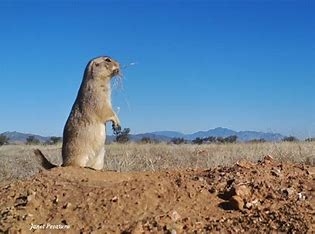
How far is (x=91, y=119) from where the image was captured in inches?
362

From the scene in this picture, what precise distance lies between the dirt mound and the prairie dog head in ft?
10.2

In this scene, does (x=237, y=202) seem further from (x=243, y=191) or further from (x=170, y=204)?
(x=170, y=204)

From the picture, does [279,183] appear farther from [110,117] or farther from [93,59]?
[93,59]

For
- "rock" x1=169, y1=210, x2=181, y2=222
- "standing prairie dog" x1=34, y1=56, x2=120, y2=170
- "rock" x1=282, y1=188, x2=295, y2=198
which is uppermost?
"standing prairie dog" x1=34, y1=56, x2=120, y2=170

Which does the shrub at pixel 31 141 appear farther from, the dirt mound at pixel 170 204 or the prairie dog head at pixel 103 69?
the dirt mound at pixel 170 204

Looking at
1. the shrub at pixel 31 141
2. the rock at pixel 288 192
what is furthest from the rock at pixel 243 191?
the shrub at pixel 31 141

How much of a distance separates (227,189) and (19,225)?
7.29 ft

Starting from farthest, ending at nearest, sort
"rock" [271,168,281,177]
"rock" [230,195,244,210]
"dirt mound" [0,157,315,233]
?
"rock" [271,168,281,177]
"rock" [230,195,244,210]
"dirt mound" [0,157,315,233]

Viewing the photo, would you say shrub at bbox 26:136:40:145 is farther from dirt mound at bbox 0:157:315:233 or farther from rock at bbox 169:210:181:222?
rock at bbox 169:210:181:222

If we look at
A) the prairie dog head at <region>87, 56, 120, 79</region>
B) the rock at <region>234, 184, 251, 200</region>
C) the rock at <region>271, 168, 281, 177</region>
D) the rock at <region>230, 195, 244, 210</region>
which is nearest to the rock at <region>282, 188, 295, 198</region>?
the rock at <region>234, 184, 251, 200</region>

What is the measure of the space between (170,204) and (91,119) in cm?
367

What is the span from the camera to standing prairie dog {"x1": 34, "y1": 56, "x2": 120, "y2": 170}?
29.5 ft

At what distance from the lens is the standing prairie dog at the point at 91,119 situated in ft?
29.5

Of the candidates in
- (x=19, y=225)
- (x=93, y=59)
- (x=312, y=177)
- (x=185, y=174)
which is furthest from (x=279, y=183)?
(x=93, y=59)
